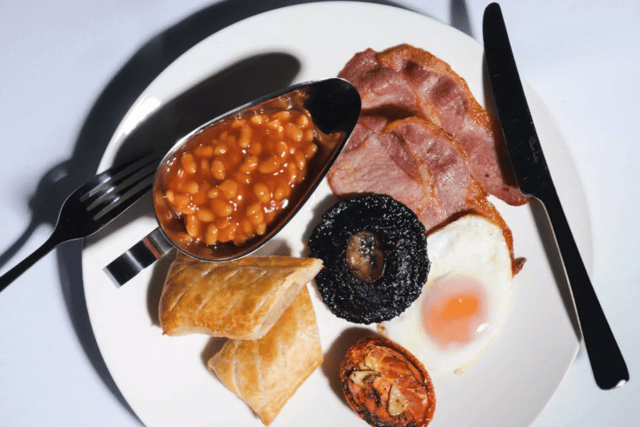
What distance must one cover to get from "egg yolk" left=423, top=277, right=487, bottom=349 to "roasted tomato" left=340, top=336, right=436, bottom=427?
0.21 m

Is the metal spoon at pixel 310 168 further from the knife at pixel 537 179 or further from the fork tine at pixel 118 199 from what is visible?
the knife at pixel 537 179

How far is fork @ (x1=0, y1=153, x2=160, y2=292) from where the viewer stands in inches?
86.7

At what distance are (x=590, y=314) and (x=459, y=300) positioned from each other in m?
0.60

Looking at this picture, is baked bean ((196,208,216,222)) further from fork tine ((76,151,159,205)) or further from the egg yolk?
the egg yolk

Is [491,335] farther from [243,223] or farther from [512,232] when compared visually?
[243,223]

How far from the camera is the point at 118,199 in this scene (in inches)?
87.8

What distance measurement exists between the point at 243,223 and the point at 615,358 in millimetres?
1847

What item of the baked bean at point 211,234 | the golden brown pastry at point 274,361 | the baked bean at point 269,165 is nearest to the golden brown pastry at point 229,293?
the golden brown pastry at point 274,361

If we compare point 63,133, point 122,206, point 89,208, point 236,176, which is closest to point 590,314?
point 236,176

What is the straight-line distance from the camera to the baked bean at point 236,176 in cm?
206

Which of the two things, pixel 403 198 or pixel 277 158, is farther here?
pixel 403 198

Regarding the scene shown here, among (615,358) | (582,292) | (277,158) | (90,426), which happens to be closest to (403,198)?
(277,158)

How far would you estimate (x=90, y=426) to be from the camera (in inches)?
99.3

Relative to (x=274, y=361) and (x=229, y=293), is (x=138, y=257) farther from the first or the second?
(x=274, y=361)
